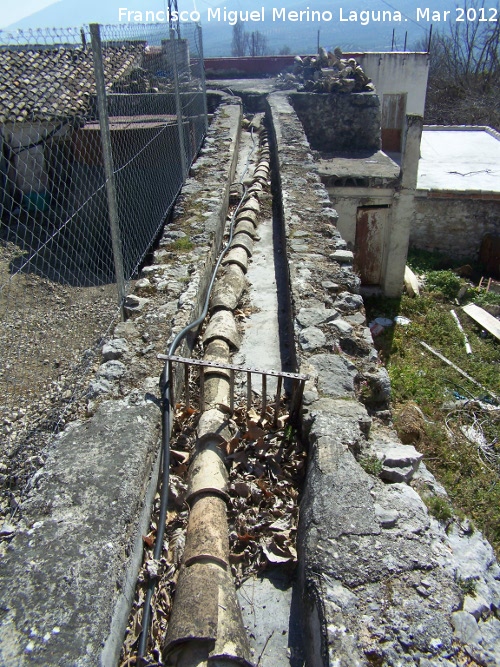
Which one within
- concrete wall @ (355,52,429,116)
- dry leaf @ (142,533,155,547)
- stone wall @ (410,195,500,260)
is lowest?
stone wall @ (410,195,500,260)

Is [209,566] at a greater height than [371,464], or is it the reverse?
[371,464]

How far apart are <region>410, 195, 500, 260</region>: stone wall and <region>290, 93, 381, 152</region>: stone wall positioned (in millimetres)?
2727

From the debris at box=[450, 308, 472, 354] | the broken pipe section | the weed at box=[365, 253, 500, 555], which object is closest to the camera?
the broken pipe section

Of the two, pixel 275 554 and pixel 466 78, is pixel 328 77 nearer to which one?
pixel 275 554

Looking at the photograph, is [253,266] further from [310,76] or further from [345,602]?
[310,76]

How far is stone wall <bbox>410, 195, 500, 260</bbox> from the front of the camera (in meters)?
14.9

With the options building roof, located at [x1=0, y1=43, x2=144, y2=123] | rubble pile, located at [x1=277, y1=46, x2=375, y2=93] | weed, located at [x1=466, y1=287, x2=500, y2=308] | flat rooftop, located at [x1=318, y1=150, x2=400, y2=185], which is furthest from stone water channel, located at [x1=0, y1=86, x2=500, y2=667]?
rubble pile, located at [x1=277, y1=46, x2=375, y2=93]

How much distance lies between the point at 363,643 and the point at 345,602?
0.18m

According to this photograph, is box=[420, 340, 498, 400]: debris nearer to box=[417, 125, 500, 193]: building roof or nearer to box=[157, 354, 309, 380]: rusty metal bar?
box=[417, 125, 500, 193]: building roof

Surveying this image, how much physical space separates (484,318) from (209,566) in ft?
34.8

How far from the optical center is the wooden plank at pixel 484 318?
1135 cm

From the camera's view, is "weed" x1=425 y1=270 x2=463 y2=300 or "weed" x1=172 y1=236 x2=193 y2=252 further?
"weed" x1=425 y1=270 x2=463 y2=300

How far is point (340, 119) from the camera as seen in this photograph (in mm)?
13117

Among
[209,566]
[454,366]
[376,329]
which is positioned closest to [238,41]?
[376,329]
